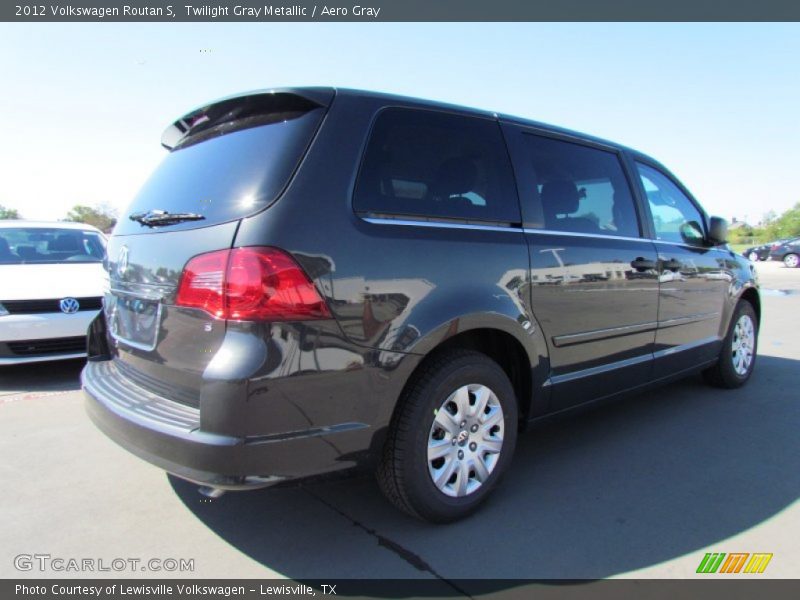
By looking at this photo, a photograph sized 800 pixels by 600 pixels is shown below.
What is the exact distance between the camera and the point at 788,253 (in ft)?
83.7

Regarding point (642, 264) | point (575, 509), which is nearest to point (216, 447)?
point (575, 509)

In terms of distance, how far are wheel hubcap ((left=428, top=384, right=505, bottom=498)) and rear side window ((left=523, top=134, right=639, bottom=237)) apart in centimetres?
100

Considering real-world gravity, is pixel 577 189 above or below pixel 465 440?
above

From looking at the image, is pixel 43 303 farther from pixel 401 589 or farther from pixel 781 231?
pixel 781 231

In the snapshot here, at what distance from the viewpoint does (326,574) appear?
2.15 metres

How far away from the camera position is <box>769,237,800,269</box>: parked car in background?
81.8 feet

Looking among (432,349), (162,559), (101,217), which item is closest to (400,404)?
(432,349)

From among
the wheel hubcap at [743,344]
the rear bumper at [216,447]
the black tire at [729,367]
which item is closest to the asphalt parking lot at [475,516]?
the rear bumper at [216,447]

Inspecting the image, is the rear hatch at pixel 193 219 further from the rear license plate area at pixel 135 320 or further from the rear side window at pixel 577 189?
the rear side window at pixel 577 189

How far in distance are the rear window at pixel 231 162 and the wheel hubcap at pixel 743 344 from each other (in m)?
4.23

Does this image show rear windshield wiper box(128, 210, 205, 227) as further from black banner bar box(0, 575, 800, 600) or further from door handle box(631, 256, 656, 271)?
door handle box(631, 256, 656, 271)

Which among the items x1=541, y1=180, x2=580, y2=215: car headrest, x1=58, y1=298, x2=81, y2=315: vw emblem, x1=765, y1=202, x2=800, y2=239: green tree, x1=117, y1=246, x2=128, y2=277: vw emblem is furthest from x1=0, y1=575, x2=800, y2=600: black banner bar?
x1=765, y1=202, x2=800, y2=239: green tree

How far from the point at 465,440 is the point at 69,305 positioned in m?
4.19

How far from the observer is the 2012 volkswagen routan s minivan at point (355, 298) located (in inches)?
75.8
